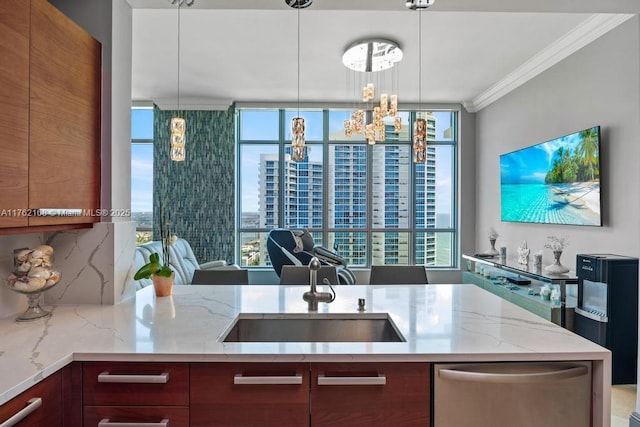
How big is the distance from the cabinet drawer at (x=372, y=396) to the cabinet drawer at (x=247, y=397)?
5 cm

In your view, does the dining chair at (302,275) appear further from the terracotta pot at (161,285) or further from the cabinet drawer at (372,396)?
the cabinet drawer at (372,396)

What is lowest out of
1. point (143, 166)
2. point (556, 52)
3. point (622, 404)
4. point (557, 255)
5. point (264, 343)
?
point (622, 404)

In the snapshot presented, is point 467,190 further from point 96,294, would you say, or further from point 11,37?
point 11,37

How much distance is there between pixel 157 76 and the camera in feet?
14.8

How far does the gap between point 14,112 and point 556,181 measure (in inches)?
155

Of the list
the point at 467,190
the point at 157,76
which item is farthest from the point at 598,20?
the point at 157,76

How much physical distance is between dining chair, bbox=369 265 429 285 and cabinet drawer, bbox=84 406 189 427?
155 centimetres

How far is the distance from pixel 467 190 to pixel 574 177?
2334 mm

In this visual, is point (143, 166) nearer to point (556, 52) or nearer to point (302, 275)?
point (302, 275)

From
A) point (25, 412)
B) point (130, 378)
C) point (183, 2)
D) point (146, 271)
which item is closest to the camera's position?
point (25, 412)

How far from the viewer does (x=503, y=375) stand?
1170 millimetres

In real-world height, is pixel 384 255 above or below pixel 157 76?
below

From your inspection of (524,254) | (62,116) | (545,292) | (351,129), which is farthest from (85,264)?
(524,254)

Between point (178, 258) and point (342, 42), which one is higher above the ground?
point (342, 42)
